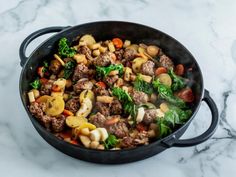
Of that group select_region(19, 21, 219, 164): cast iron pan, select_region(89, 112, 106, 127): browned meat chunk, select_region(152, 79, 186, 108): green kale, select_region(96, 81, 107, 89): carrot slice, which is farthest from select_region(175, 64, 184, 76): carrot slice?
select_region(89, 112, 106, 127): browned meat chunk

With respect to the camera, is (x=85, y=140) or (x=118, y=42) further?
(x=118, y=42)

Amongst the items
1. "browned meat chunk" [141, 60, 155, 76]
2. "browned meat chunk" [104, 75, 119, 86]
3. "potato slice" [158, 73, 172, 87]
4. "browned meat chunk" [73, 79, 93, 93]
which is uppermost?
"browned meat chunk" [141, 60, 155, 76]

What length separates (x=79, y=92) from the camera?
227 cm

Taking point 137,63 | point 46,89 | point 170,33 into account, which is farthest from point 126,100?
point 170,33

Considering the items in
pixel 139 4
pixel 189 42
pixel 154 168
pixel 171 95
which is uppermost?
pixel 139 4

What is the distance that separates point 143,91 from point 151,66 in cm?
15

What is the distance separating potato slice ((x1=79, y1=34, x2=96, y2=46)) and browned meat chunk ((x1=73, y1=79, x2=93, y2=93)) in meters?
0.27

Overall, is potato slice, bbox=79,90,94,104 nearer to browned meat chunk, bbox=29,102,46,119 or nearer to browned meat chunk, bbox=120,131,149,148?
browned meat chunk, bbox=29,102,46,119

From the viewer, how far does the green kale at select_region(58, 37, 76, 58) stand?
2.42 m

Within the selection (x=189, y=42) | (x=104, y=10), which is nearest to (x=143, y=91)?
(x=189, y=42)

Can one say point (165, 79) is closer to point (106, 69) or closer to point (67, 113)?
point (106, 69)

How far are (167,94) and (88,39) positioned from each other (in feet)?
1.71

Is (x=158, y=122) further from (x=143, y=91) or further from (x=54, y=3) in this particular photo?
(x=54, y=3)

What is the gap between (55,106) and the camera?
2189 millimetres
